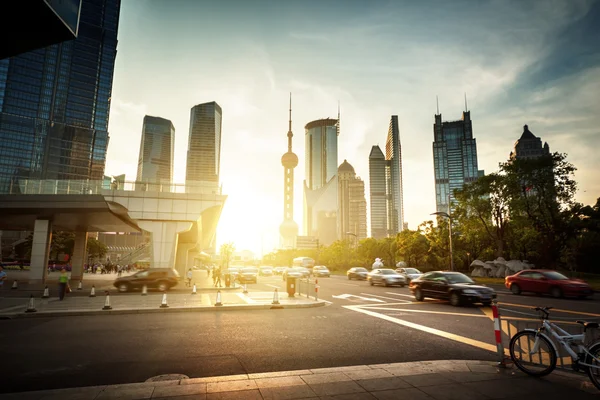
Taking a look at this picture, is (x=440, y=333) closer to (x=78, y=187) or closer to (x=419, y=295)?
(x=419, y=295)

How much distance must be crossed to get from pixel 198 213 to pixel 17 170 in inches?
6070

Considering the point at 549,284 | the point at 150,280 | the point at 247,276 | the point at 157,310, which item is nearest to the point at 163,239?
the point at 150,280

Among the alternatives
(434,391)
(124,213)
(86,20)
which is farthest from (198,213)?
(86,20)

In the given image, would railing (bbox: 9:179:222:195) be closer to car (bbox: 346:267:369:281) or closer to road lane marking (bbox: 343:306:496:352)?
car (bbox: 346:267:369:281)

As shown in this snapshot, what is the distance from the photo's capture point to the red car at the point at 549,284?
1722 cm

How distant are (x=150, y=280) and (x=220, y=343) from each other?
17627 millimetres

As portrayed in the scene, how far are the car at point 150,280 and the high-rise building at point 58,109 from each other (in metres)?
154

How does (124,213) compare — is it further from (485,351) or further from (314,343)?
(485,351)

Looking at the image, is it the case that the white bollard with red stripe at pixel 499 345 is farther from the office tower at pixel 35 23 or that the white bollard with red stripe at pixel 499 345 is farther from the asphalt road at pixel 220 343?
the office tower at pixel 35 23

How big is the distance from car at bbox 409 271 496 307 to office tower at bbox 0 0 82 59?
1578 cm

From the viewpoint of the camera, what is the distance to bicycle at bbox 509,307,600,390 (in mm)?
4895

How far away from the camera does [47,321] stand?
38.7ft

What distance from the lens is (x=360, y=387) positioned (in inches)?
191

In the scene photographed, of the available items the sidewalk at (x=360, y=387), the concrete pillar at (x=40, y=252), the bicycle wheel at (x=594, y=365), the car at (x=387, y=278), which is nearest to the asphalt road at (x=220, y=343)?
the sidewalk at (x=360, y=387)
